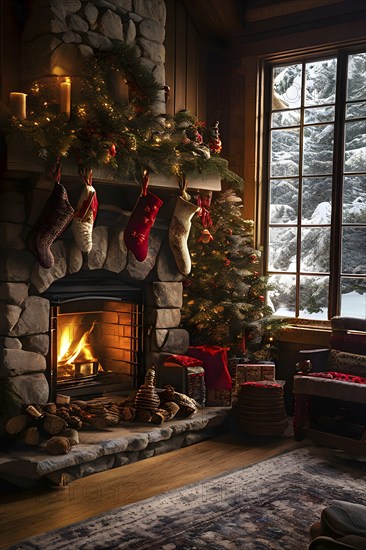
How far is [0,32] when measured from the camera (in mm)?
4039

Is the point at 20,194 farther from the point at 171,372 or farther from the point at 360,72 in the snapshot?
the point at 360,72

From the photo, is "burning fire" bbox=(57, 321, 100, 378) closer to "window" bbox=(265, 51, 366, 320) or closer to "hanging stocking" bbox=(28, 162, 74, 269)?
"hanging stocking" bbox=(28, 162, 74, 269)

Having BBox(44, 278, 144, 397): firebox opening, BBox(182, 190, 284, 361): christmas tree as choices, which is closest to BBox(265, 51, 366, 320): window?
BBox(182, 190, 284, 361): christmas tree

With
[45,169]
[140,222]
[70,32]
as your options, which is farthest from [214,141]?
[45,169]

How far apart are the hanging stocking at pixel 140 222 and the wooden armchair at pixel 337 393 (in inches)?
54.4

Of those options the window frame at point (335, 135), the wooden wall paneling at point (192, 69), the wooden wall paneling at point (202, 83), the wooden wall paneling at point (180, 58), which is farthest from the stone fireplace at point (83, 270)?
the window frame at point (335, 135)

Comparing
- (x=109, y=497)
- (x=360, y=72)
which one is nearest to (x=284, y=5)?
(x=360, y=72)

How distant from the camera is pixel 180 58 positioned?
210 inches

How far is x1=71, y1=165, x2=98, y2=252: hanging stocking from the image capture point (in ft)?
12.8

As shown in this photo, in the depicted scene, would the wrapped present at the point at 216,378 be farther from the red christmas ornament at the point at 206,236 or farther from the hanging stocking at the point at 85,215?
the hanging stocking at the point at 85,215

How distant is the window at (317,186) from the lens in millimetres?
5086

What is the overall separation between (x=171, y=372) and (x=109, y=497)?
4.60ft

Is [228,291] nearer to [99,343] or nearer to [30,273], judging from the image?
[99,343]

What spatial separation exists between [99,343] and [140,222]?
114 cm
